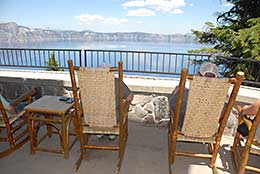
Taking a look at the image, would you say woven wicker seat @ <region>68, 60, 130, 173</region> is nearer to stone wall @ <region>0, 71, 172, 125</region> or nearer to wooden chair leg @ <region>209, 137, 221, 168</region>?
stone wall @ <region>0, 71, 172, 125</region>

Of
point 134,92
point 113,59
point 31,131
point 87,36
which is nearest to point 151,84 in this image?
point 134,92

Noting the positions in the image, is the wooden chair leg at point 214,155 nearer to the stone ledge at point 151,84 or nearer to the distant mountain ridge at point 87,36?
the stone ledge at point 151,84

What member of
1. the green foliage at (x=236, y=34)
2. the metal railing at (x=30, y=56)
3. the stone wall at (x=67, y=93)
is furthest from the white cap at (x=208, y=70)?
the green foliage at (x=236, y=34)

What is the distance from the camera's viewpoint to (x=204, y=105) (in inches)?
67.3

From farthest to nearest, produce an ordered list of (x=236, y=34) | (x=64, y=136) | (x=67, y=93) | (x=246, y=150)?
(x=236, y=34) → (x=67, y=93) → (x=64, y=136) → (x=246, y=150)

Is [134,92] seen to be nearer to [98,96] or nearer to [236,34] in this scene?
[98,96]

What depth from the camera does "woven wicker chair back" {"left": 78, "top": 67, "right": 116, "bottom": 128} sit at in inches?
68.0

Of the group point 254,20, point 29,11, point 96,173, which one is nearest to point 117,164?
point 96,173

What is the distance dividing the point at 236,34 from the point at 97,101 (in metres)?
6.64

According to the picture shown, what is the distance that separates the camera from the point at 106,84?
175cm

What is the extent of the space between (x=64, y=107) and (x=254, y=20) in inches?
274

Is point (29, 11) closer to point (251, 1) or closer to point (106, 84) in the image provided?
point (251, 1)

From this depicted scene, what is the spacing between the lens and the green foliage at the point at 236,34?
6.17 metres

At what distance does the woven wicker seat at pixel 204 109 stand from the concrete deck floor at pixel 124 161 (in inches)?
6.5
